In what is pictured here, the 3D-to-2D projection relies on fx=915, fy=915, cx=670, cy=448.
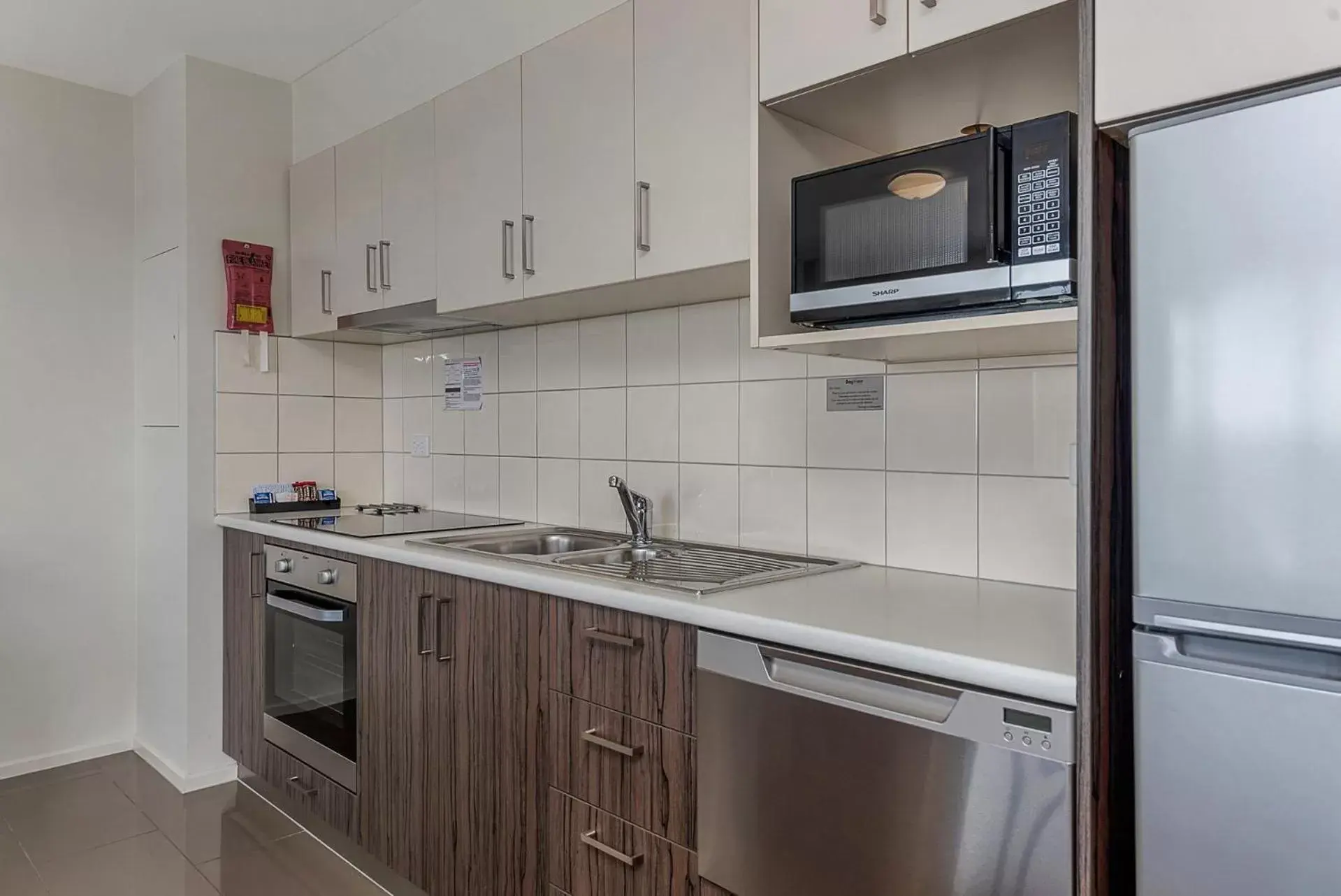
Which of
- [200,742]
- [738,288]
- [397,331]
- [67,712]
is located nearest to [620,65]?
[738,288]

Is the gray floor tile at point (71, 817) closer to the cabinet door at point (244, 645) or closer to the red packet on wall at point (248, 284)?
the cabinet door at point (244, 645)

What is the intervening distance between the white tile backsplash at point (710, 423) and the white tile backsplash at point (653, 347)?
78 millimetres

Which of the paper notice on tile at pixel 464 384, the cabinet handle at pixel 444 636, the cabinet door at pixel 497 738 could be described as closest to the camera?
the cabinet door at pixel 497 738

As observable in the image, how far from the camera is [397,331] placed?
2965 millimetres

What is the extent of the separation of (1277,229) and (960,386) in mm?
871

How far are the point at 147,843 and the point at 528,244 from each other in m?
1.98

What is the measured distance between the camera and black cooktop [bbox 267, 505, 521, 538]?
2484 millimetres

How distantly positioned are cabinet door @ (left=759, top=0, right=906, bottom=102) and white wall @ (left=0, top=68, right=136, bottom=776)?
8.81ft

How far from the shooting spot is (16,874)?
2.35m

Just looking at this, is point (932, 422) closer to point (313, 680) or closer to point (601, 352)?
point (601, 352)

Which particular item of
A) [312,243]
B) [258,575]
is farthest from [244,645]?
[312,243]

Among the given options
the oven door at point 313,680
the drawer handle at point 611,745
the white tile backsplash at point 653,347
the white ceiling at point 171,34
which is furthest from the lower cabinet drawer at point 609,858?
the white ceiling at point 171,34

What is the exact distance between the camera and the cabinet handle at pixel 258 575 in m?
2.76

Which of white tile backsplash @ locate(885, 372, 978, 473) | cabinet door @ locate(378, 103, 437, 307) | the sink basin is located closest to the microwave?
white tile backsplash @ locate(885, 372, 978, 473)
